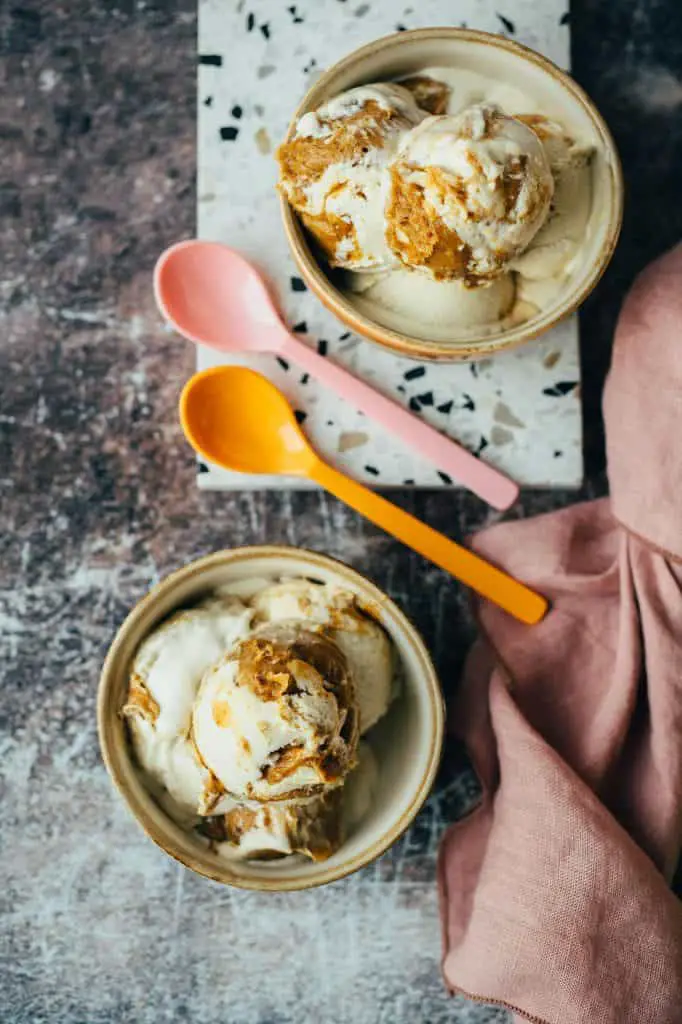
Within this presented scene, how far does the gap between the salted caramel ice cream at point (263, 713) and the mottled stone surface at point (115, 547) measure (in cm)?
15

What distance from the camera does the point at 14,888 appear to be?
3.29 ft

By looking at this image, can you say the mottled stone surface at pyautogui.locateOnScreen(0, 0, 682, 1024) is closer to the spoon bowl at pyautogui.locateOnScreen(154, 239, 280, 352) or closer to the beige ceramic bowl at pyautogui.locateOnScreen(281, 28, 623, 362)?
the spoon bowl at pyautogui.locateOnScreen(154, 239, 280, 352)

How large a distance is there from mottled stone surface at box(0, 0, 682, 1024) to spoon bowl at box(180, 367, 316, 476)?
61mm

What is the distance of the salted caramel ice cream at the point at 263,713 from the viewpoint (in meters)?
0.76

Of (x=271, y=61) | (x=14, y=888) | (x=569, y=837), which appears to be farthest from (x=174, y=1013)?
(x=271, y=61)

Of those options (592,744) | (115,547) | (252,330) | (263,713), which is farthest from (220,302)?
(592,744)

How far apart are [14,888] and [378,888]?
341mm

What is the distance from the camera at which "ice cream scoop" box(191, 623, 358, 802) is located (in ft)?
2.47

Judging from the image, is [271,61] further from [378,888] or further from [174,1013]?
[174,1013]

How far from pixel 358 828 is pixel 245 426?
0.36 metres

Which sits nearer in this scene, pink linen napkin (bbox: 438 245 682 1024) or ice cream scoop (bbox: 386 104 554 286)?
ice cream scoop (bbox: 386 104 554 286)

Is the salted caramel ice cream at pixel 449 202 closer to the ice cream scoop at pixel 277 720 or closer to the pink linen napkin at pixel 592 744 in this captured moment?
the pink linen napkin at pixel 592 744

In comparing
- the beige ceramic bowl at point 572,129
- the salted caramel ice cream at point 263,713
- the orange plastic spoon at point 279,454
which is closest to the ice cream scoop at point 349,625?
the salted caramel ice cream at point 263,713

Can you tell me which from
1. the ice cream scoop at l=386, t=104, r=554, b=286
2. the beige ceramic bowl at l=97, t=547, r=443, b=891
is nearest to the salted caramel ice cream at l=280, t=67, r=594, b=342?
the ice cream scoop at l=386, t=104, r=554, b=286
